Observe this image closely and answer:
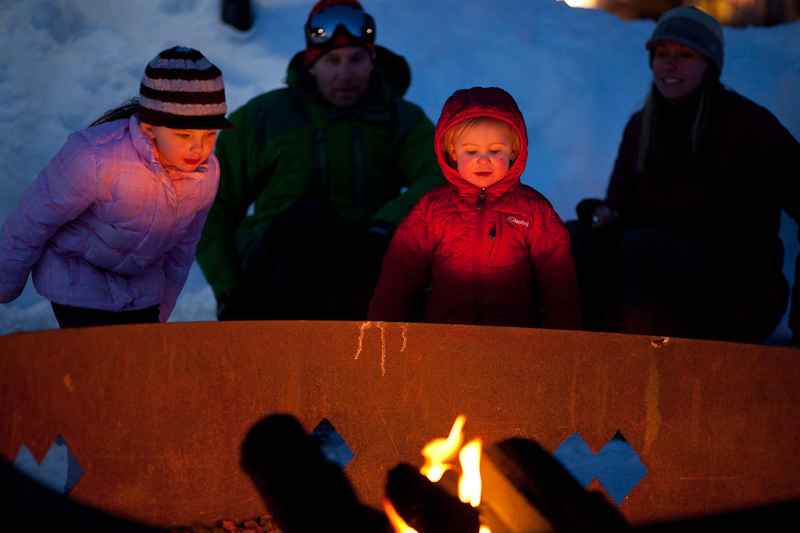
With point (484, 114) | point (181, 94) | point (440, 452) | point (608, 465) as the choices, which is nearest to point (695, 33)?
point (484, 114)

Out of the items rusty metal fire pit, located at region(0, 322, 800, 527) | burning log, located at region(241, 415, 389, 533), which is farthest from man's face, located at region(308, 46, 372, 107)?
burning log, located at region(241, 415, 389, 533)

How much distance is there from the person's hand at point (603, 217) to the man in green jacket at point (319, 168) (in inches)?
23.3

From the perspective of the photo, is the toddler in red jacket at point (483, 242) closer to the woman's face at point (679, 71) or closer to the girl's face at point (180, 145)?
the girl's face at point (180, 145)

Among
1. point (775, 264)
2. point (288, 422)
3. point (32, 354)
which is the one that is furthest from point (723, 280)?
point (32, 354)

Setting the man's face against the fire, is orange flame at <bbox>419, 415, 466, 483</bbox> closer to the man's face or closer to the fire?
the fire

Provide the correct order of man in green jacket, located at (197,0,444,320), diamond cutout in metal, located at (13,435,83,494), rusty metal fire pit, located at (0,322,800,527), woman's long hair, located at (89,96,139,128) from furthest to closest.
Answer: man in green jacket, located at (197,0,444,320)
woman's long hair, located at (89,96,139,128)
diamond cutout in metal, located at (13,435,83,494)
rusty metal fire pit, located at (0,322,800,527)

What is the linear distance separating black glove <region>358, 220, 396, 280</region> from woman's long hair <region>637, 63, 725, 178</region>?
1014 mm

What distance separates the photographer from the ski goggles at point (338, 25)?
8.66ft

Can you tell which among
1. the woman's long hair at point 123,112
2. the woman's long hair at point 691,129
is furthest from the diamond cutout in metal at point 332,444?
the woman's long hair at point 691,129

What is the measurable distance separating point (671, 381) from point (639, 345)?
0.09 meters

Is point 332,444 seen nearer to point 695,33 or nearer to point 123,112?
point 123,112

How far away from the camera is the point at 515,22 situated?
554cm

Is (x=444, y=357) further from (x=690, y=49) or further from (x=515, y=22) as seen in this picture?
(x=515, y=22)

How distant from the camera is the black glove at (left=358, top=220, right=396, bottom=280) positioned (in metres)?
2.49
